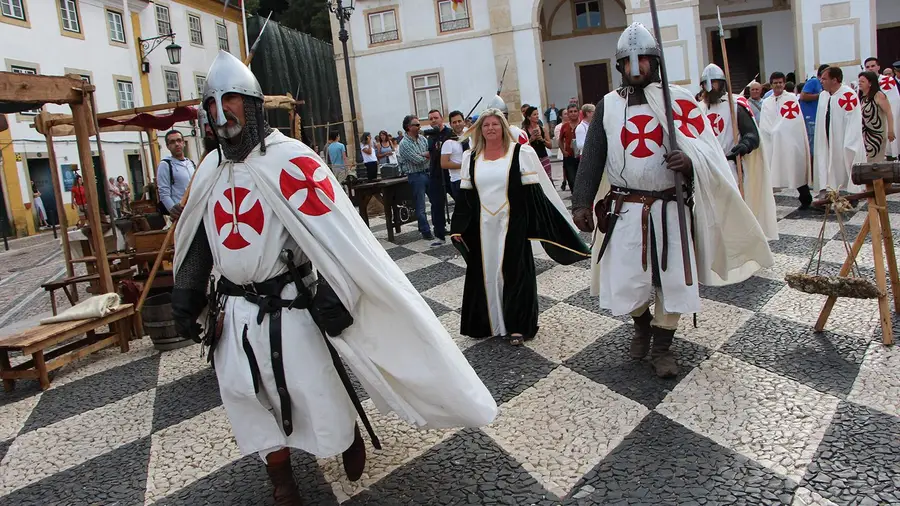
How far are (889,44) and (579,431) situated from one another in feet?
93.9

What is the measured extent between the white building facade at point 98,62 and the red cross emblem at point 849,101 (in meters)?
14.1

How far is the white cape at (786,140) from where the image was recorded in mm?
8797

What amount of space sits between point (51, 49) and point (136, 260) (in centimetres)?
1835

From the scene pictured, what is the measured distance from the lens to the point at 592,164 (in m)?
3.84

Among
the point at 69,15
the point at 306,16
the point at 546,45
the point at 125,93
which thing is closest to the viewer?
the point at 69,15

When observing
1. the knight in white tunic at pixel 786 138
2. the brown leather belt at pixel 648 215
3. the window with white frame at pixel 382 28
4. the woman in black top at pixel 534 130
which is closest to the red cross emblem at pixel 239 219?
the brown leather belt at pixel 648 215

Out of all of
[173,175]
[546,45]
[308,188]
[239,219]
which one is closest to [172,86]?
[546,45]

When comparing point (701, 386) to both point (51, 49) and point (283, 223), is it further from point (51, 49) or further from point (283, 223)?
point (51, 49)

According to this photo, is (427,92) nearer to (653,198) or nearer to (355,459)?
(653,198)

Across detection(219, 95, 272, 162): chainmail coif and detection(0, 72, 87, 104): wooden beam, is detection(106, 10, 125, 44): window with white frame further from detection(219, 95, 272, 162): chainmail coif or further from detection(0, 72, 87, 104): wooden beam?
detection(219, 95, 272, 162): chainmail coif

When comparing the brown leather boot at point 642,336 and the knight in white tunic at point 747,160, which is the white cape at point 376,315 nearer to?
the brown leather boot at point 642,336

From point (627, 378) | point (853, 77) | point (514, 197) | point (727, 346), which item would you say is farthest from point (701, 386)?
point (853, 77)

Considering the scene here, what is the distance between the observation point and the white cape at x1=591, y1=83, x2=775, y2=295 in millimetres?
3639

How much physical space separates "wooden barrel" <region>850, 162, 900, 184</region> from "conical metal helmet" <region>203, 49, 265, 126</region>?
317cm
